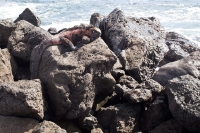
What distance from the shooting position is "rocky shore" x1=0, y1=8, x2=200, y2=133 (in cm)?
512

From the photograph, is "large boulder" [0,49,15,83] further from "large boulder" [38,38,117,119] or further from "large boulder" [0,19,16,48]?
"large boulder" [0,19,16,48]

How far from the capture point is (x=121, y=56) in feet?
23.9

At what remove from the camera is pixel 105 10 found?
24.2 meters

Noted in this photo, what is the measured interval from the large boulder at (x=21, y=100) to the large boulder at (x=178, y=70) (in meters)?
3.00

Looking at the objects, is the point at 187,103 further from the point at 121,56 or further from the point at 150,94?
the point at 121,56

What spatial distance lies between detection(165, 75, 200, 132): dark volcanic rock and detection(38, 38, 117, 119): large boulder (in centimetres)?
125

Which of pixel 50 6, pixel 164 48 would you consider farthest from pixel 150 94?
pixel 50 6

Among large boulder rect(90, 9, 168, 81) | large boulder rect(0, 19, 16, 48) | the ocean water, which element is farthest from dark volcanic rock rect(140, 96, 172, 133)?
the ocean water

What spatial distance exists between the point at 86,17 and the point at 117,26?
13620 mm

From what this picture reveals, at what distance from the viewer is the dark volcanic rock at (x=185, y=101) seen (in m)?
5.35

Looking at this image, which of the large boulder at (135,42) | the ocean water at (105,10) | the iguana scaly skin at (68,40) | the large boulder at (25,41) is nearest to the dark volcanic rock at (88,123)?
the iguana scaly skin at (68,40)

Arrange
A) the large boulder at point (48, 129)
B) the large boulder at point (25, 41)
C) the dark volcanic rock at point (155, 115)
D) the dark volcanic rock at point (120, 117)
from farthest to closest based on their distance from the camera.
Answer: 1. the large boulder at point (25, 41)
2. the dark volcanic rock at point (155, 115)
3. the dark volcanic rock at point (120, 117)
4. the large boulder at point (48, 129)

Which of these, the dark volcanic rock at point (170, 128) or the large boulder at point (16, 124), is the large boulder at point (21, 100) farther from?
the dark volcanic rock at point (170, 128)

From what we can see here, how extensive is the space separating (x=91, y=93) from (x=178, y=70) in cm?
222
